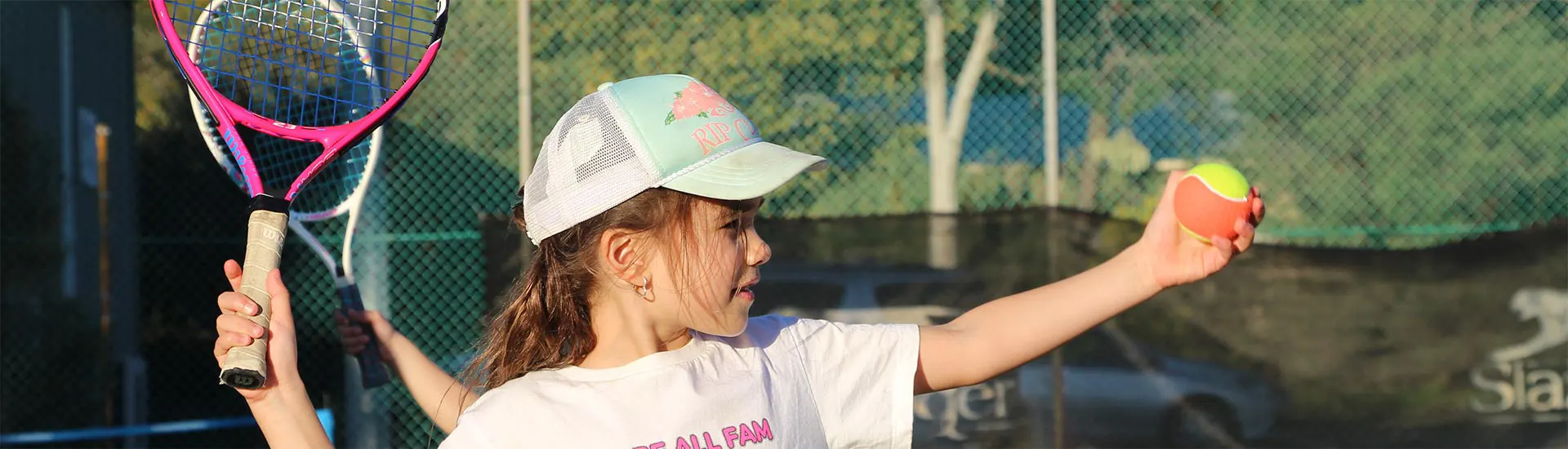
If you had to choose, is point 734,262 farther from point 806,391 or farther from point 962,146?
point 962,146

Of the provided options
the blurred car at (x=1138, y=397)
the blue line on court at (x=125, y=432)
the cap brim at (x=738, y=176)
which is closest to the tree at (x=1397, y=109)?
the blurred car at (x=1138, y=397)

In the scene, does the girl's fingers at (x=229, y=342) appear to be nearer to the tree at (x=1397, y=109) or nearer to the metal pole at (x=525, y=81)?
the metal pole at (x=525, y=81)

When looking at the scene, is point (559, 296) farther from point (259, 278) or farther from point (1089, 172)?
point (1089, 172)

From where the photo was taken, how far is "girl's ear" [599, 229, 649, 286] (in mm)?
1732

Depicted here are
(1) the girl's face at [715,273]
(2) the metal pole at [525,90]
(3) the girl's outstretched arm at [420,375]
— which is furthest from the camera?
(2) the metal pole at [525,90]

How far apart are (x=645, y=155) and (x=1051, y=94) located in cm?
428

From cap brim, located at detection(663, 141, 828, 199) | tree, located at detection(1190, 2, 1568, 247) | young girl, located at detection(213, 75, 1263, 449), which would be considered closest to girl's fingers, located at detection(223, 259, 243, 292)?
young girl, located at detection(213, 75, 1263, 449)

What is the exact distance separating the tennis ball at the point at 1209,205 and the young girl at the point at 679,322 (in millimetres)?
18

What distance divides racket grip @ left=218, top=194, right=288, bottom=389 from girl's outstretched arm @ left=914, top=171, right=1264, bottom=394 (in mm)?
887

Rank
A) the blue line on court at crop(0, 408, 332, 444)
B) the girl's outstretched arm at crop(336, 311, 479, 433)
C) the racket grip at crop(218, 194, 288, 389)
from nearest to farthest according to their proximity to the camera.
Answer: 1. the racket grip at crop(218, 194, 288, 389)
2. the girl's outstretched arm at crop(336, 311, 479, 433)
3. the blue line on court at crop(0, 408, 332, 444)

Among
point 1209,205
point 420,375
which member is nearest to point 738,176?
point 1209,205

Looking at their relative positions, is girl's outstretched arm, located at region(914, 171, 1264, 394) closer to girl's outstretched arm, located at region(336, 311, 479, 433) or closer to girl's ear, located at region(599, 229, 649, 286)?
girl's ear, located at region(599, 229, 649, 286)

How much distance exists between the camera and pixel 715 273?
1.67 meters

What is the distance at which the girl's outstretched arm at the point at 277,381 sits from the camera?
158 centimetres
